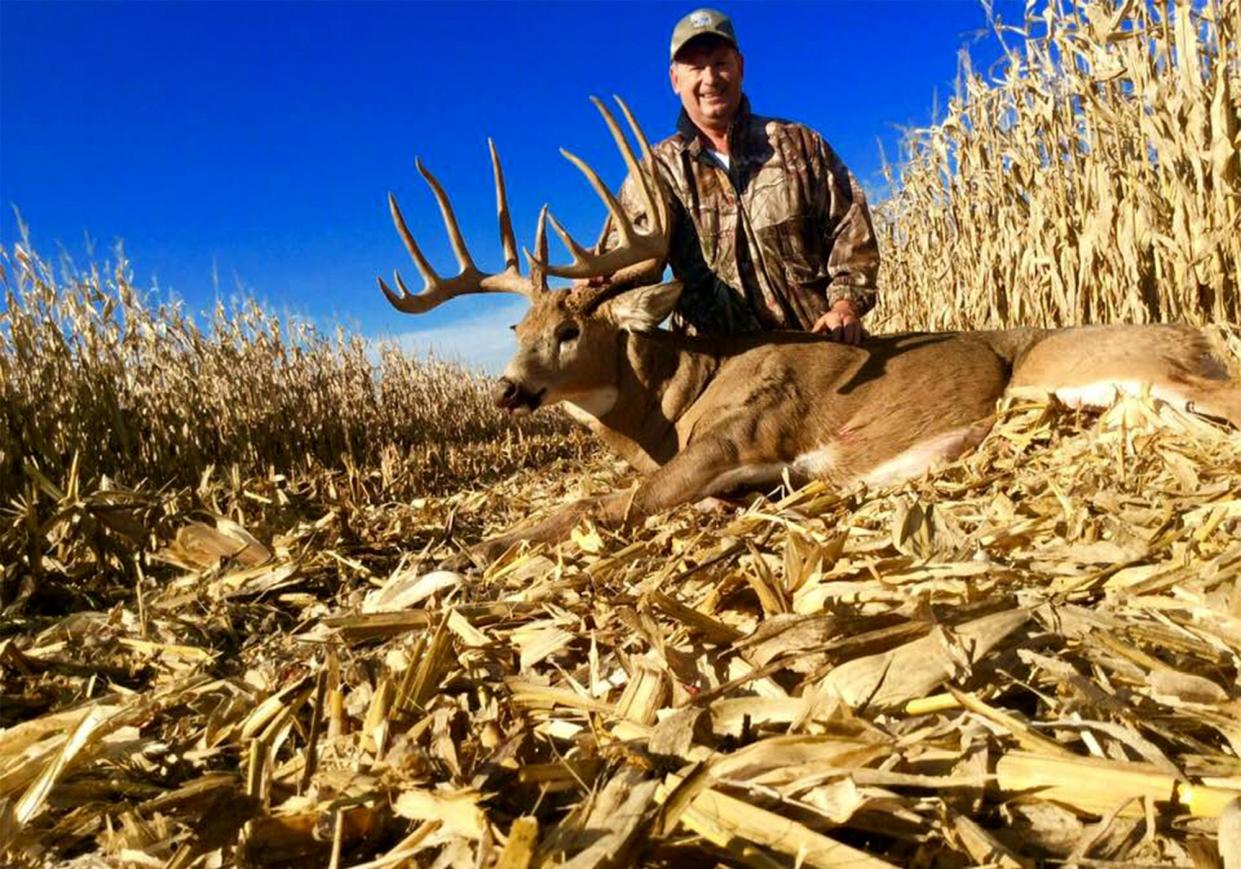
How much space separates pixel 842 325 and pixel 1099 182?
1840mm

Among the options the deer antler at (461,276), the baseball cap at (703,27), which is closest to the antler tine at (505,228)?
the deer antler at (461,276)

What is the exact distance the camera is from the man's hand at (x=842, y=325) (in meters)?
4.64

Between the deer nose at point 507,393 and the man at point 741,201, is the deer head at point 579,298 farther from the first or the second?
the man at point 741,201

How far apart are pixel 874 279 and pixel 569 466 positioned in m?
3.36

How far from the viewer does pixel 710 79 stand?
17.9 ft

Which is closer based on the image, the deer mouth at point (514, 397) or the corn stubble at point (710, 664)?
the corn stubble at point (710, 664)

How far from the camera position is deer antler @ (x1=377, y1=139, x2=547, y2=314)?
473 centimetres

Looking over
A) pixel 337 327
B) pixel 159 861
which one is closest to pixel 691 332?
pixel 159 861

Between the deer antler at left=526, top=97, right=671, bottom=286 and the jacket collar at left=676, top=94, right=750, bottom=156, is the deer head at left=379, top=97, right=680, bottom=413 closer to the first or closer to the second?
the deer antler at left=526, top=97, right=671, bottom=286

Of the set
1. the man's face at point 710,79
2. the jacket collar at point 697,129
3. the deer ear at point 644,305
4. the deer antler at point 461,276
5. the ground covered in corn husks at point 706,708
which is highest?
the man's face at point 710,79

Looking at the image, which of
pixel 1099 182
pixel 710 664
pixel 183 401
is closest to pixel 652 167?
pixel 1099 182

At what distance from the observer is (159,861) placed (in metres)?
1.26

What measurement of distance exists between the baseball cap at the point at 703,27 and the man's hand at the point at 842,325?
2084mm

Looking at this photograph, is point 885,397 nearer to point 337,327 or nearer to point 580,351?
point 580,351
